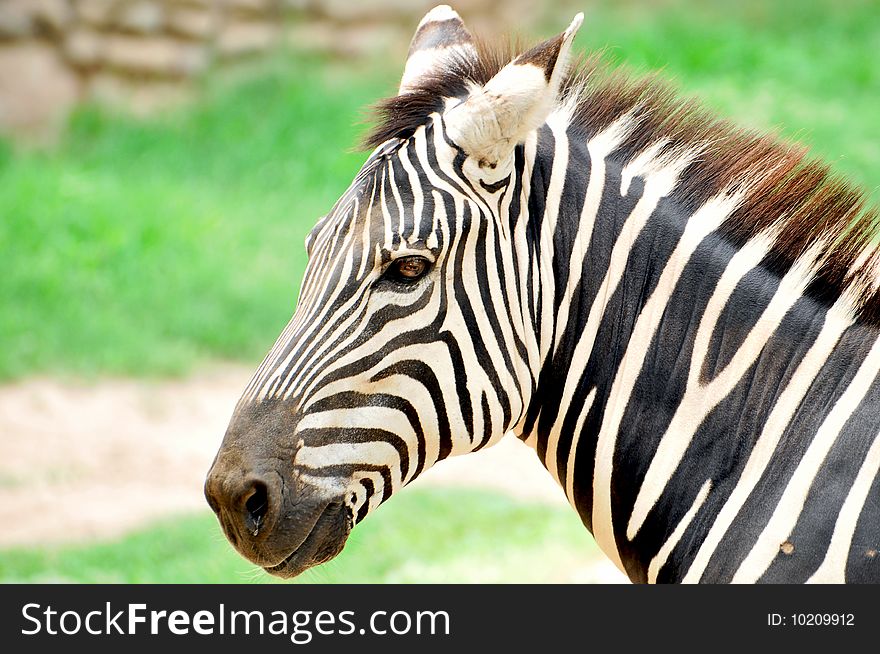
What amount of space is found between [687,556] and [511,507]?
5509mm

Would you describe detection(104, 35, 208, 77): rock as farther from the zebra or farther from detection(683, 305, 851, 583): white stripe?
detection(683, 305, 851, 583): white stripe

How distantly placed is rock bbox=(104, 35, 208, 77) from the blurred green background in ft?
1.59

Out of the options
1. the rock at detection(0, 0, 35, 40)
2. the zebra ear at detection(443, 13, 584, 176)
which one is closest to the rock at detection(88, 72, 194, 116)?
the rock at detection(0, 0, 35, 40)

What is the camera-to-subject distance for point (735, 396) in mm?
2773

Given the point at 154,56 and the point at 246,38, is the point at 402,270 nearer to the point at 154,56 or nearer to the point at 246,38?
the point at 154,56

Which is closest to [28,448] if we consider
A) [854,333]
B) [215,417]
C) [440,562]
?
[215,417]

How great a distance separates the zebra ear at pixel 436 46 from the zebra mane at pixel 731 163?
0.18 ft

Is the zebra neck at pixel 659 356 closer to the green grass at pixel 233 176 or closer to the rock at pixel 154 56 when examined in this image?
the green grass at pixel 233 176

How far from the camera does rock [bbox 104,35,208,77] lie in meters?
14.4

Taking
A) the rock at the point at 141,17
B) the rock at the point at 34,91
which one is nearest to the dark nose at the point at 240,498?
the rock at the point at 34,91

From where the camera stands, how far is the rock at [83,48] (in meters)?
14.1

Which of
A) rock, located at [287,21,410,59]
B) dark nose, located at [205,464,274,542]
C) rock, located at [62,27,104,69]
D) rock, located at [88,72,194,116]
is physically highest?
rock, located at [287,21,410,59]

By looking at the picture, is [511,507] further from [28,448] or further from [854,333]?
[854,333]

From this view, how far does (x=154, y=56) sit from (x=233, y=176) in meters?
2.10
